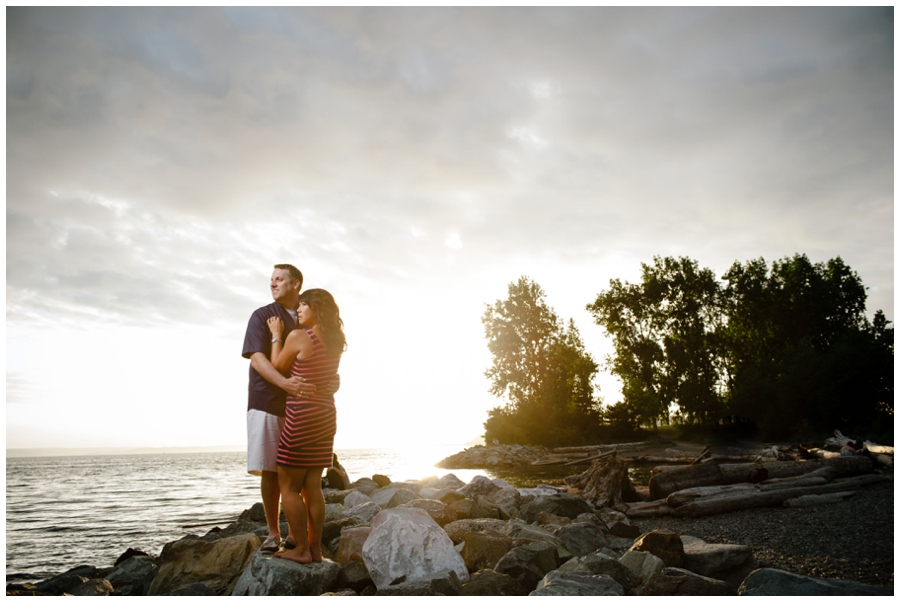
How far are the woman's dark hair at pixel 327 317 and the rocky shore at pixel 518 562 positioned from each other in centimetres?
167

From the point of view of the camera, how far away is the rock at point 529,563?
13.3 ft

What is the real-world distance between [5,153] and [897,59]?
28.0 feet

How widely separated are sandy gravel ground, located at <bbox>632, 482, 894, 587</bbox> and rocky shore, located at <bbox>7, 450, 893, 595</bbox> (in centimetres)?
2

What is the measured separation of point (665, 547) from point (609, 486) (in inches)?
227

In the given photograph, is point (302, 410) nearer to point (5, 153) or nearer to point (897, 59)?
point (5, 153)

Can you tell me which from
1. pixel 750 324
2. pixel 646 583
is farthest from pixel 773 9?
pixel 750 324

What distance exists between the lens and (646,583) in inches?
148

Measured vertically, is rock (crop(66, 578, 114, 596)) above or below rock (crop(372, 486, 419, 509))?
below

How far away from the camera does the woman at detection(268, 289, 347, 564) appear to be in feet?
11.9

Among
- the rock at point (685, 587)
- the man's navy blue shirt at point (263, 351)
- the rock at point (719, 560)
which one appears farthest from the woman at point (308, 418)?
the rock at point (719, 560)

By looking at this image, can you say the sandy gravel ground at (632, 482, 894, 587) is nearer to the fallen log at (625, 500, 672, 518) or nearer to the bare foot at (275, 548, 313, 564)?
the fallen log at (625, 500, 672, 518)

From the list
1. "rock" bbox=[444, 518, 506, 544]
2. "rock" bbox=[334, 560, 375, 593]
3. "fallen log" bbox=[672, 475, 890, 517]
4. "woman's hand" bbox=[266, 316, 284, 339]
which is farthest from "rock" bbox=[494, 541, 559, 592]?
"fallen log" bbox=[672, 475, 890, 517]

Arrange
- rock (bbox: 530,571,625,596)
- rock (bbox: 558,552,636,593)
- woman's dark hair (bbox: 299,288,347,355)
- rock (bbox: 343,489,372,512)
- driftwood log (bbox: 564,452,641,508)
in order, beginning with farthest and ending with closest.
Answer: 1. driftwood log (bbox: 564,452,641,508)
2. rock (bbox: 343,489,372,512)
3. rock (bbox: 558,552,636,593)
4. woman's dark hair (bbox: 299,288,347,355)
5. rock (bbox: 530,571,625,596)

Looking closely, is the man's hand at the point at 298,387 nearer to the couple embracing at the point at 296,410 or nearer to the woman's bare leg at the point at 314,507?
the couple embracing at the point at 296,410
